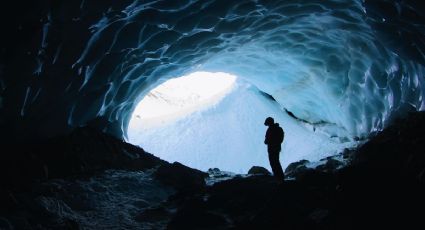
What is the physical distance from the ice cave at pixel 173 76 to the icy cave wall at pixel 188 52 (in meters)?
0.03

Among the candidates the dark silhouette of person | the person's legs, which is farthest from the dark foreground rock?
the dark silhouette of person

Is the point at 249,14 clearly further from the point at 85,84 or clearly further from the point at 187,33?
the point at 85,84

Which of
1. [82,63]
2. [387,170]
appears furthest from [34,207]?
[387,170]

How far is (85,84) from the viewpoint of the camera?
8.41 metres

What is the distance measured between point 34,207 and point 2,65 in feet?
7.10

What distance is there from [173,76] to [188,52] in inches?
90.5

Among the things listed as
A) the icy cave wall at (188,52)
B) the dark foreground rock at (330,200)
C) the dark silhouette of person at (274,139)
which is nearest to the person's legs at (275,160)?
the dark silhouette of person at (274,139)

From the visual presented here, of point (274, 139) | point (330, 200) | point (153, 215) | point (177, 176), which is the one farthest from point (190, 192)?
point (330, 200)

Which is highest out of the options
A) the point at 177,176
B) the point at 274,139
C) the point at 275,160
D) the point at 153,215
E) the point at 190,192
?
the point at 274,139

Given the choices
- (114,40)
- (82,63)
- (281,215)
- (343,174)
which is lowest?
(281,215)

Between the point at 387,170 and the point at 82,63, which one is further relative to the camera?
the point at 82,63

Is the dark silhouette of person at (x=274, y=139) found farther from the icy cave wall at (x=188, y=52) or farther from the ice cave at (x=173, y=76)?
the icy cave wall at (x=188, y=52)

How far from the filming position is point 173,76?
43.4 feet

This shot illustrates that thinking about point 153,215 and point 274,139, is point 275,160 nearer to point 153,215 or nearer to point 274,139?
point 274,139
